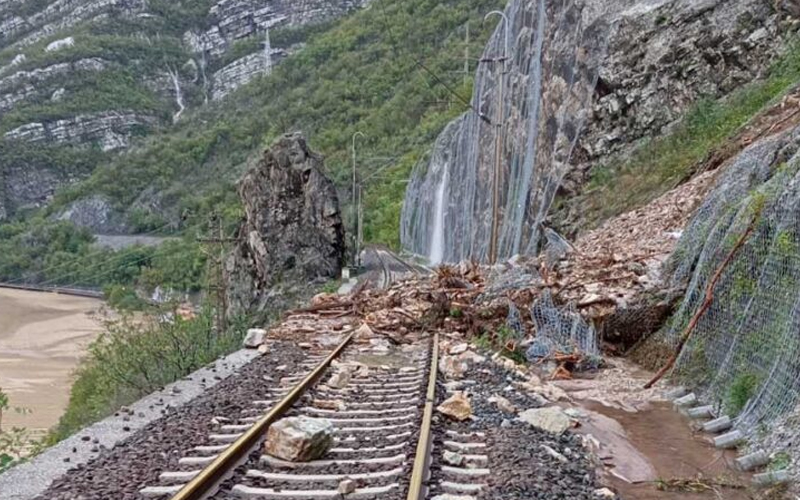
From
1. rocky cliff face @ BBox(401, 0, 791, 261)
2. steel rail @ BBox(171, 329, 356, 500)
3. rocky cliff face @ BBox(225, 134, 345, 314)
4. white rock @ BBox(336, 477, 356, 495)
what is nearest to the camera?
steel rail @ BBox(171, 329, 356, 500)

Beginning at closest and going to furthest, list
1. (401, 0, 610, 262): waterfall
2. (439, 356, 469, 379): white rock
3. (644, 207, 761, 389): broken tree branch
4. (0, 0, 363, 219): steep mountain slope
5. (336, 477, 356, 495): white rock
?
(336, 477, 356, 495): white rock < (644, 207, 761, 389): broken tree branch < (439, 356, 469, 379): white rock < (401, 0, 610, 262): waterfall < (0, 0, 363, 219): steep mountain slope

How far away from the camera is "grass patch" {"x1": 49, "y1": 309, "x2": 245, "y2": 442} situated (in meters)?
11.1

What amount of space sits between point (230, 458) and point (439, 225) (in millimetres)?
40191

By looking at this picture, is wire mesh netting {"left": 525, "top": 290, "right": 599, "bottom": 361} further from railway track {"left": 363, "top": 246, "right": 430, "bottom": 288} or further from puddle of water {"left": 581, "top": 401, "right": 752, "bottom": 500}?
railway track {"left": 363, "top": 246, "right": 430, "bottom": 288}

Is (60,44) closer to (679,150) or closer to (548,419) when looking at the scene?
(679,150)

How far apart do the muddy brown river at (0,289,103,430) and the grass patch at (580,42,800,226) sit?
1458 cm

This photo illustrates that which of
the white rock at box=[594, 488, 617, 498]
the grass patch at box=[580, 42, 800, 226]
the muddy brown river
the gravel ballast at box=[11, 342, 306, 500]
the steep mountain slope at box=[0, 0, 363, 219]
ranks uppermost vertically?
the steep mountain slope at box=[0, 0, 363, 219]

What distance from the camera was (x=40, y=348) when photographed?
5078 centimetres

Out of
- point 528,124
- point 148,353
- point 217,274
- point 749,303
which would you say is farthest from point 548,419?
point 217,274

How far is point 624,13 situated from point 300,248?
21.0 m

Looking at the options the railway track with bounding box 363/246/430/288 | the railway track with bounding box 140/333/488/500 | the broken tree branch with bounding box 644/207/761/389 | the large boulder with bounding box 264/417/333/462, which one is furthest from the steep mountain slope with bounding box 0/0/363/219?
the large boulder with bounding box 264/417/333/462

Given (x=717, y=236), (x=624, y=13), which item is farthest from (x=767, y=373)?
(x=624, y=13)

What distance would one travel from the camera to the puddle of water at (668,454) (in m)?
4.75

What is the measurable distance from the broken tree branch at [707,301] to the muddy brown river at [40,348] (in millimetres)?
16266
